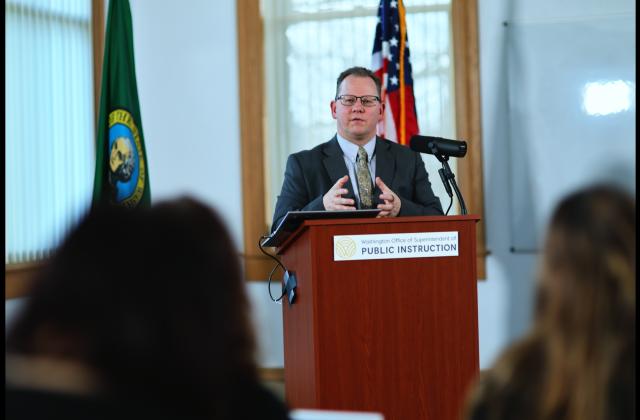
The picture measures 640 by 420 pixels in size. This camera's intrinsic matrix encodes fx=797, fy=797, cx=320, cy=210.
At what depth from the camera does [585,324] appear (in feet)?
3.90

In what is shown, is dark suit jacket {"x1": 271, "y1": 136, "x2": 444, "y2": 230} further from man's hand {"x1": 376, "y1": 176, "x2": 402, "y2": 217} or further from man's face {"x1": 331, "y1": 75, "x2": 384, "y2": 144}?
man's hand {"x1": 376, "y1": 176, "x2": 402, "y2": 217}

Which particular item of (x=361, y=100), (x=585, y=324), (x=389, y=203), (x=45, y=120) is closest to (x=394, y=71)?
(x=361, y=100)

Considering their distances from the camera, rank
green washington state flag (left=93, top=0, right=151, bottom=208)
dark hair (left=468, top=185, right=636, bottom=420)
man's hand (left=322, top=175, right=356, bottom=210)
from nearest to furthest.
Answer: dark hair (left=468, top=185, right=636, bottom=420), man's hand (left=322, top=175, right=356, bottom=210), green washington state flag (left=93, top=0, right=151, bottom=208)

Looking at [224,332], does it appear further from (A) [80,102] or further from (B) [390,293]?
(A) [80,102]

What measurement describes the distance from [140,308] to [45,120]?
4941 mm

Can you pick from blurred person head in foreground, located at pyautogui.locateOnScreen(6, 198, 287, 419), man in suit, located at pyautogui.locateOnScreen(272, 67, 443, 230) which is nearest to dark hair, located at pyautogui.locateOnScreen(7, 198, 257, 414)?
blurred person head in foreground, located at pyautogui.locateOnScreen(6, 198, 287, 419)

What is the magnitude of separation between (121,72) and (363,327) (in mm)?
3077

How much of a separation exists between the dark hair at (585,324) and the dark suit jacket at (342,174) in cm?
286

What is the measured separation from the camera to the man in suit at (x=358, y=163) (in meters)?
4.09

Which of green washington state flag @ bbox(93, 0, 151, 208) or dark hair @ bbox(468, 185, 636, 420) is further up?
green washington state flag @ bbox(93, 0, 151, 208)

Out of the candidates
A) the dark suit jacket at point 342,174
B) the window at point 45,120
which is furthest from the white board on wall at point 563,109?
the window at point 45,120

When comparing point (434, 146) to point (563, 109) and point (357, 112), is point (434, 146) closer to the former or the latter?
point (357, 112)

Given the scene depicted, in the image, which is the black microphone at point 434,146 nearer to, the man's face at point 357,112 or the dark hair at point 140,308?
the man's face at point 357,112

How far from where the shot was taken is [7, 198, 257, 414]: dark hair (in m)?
1.04
